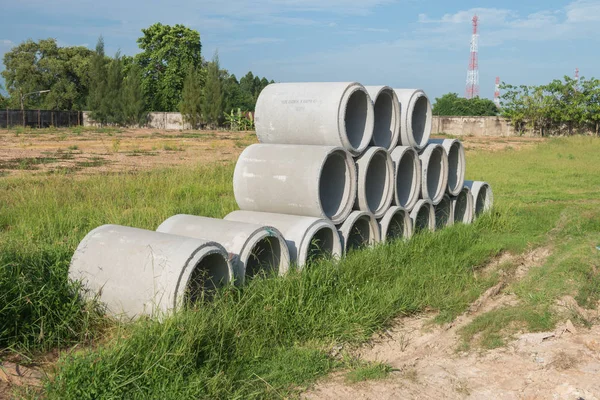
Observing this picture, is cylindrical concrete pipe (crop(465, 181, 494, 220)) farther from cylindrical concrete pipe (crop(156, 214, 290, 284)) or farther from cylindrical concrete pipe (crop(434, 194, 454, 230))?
cylindrical concrete pipe (crop(156, 214, 290, 284))

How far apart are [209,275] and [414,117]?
162 inches

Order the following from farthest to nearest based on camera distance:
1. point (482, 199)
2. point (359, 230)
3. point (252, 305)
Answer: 1. point (482, 199)
2. point (359, 230)
3. point (252, 305)

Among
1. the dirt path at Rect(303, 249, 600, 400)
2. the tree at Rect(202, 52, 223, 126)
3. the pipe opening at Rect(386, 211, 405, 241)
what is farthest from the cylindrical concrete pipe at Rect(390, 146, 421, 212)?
the tree at Rect(202, 52, 223, 126)

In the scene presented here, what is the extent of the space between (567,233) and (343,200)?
3.66 metres

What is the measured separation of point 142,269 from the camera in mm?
3941

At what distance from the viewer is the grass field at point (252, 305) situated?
3182 mm

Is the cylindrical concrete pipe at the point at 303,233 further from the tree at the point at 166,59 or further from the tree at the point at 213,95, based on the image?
the tree at the point at 166,59

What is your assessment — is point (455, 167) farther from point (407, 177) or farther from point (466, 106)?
point (466, 106)

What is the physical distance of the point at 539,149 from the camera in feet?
78.3

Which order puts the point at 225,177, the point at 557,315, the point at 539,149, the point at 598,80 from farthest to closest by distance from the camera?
the point at 598,80
the point at 539,149
the point at 225,177
the point at 557,315

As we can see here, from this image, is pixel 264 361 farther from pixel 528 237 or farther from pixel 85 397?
pixel 528 237

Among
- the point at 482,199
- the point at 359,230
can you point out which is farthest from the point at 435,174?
the point at 359,230

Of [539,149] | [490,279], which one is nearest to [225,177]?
[490,279]

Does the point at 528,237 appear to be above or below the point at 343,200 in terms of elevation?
below
